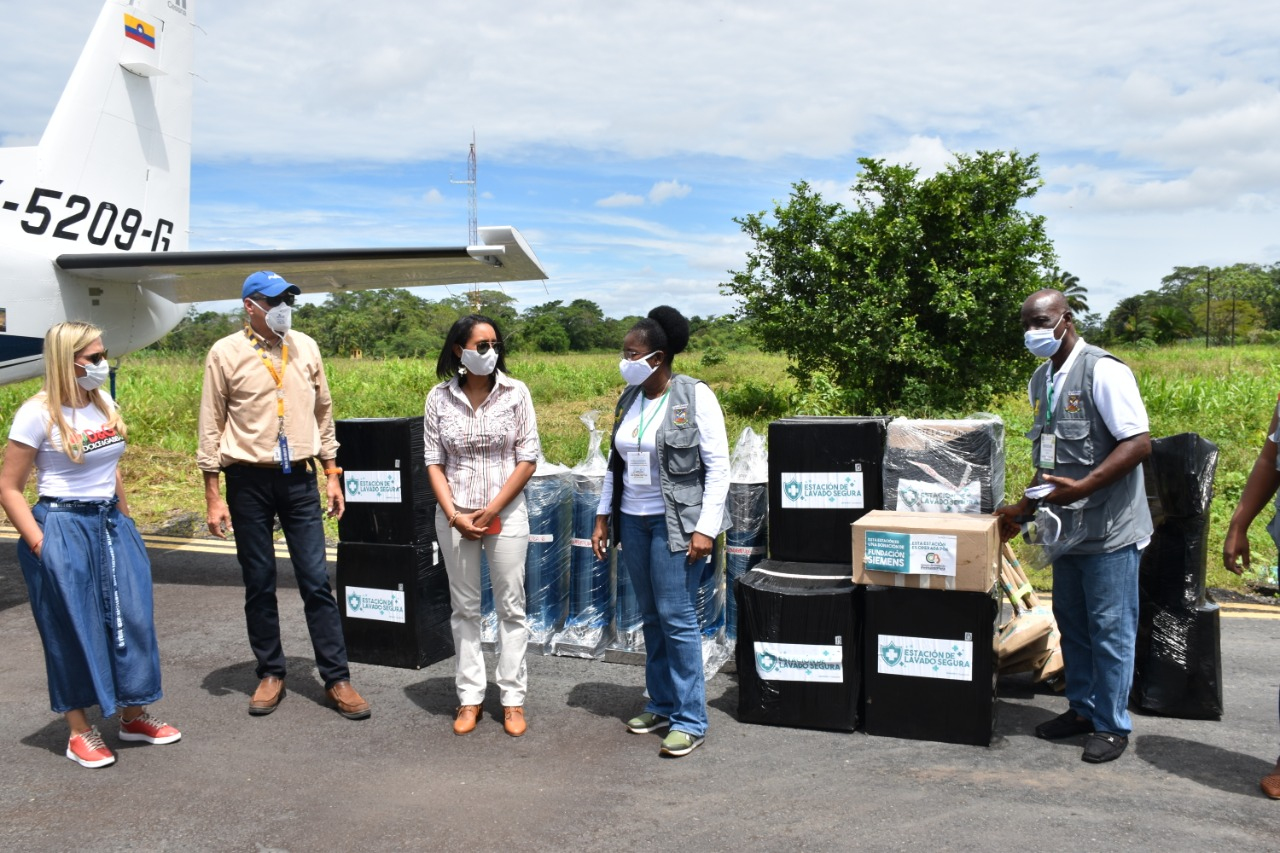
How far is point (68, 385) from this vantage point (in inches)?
162

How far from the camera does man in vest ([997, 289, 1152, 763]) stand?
4.05 meters

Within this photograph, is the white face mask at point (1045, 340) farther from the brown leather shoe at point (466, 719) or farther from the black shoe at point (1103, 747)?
the brown leather shoe at point (466, 719)

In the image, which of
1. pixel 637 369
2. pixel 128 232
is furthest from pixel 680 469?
pixel 128 232

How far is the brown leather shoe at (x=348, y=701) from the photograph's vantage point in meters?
4.80

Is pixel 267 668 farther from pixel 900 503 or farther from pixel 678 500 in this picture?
pixel 900 503

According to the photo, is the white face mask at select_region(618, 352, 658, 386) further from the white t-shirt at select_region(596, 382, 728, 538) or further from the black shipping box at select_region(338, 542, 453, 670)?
the black shipping box at select_region(338, 542, 453, 670)

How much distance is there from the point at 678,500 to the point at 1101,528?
1.84 m

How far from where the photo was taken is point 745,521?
5.47 meters

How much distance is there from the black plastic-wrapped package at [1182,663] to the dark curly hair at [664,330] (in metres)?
2.69

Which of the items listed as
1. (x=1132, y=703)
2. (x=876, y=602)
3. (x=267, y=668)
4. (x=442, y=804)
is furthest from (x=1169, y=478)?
(x=267, y=668)

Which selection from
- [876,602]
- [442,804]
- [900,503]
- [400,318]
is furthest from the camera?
[400,318]

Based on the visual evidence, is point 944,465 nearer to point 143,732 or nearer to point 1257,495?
point 1257,495

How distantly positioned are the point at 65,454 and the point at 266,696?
1.59 m

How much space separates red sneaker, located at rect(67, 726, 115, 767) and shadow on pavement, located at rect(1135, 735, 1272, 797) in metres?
4.56
